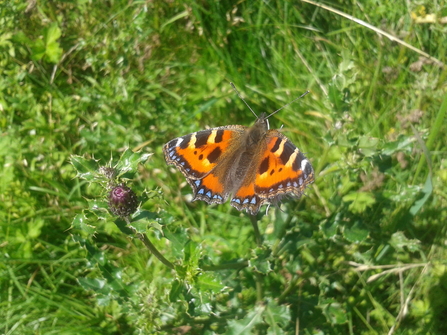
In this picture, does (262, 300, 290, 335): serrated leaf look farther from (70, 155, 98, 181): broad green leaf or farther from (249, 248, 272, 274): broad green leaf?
(70, 155, 98, 181): broad green leaf

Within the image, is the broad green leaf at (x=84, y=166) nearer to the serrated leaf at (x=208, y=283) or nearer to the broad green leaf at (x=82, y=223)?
the broad green leaf at (x=82, y=223)

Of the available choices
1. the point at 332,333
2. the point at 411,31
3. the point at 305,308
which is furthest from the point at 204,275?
the point at 411,31

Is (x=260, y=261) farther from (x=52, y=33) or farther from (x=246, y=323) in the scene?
(x=52, y=33)

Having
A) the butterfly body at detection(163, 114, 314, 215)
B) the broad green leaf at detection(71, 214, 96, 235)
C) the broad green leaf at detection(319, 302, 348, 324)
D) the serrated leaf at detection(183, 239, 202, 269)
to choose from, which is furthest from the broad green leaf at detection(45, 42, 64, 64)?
the broad green leaf at detection(319, 302, 348, 324)

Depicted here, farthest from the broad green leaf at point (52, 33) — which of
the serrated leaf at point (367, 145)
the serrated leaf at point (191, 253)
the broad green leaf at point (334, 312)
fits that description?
the broad green leaf at point (334, 312)

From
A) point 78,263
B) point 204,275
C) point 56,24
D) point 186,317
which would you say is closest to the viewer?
point 204,275

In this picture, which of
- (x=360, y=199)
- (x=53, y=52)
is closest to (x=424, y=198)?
(x=360, y=199)

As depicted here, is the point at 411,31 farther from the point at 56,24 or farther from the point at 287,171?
the point at 56,24
